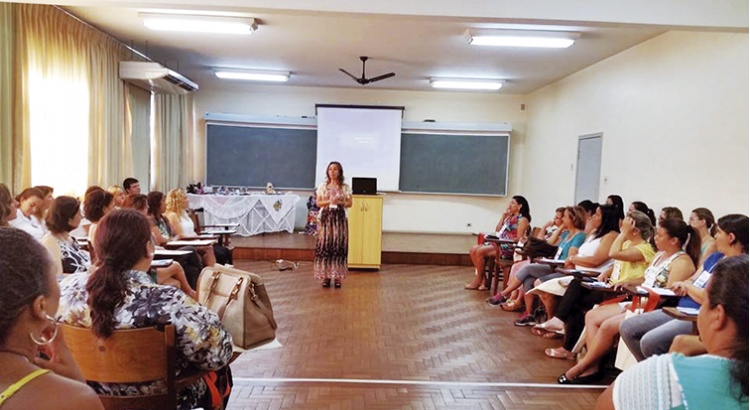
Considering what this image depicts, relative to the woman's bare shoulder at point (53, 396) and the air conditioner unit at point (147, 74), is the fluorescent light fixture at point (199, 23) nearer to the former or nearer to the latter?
the air conditioner unit at point (147, 74)

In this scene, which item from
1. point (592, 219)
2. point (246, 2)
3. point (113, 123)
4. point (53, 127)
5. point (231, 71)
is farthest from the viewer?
point (231, 71)

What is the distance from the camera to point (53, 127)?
552 cm

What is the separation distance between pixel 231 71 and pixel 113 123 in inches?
96.0

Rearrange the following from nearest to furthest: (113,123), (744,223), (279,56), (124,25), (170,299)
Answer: (170,299) → (744,223) → (124,25) → (113,123) → (279,56)

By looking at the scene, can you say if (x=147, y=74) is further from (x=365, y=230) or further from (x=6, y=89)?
(x=365, y=230)

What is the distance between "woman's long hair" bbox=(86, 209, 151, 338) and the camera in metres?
1.74

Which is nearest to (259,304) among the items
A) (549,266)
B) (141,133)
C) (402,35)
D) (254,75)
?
(549,266)

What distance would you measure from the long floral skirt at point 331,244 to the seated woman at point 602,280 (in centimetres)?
273

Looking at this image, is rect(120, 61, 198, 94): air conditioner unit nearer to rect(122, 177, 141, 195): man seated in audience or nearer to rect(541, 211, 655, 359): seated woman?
rect(122, 177, 141, 195): man seated in audience

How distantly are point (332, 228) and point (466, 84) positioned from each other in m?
4.41

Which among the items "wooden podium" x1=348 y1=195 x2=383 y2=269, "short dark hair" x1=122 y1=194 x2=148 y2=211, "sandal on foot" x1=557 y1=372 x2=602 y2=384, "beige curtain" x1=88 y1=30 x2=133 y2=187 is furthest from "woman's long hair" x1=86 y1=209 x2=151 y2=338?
"wooden podium" x1=348 y1=195 x2=383 y2=269

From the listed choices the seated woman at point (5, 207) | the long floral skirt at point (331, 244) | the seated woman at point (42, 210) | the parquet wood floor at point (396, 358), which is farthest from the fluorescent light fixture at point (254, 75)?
the seated woman at point (5, 207)

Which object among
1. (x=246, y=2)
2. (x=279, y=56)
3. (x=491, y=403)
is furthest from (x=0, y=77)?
(x=491, y=403)

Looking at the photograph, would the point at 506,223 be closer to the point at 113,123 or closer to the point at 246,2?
the point at 246,2
